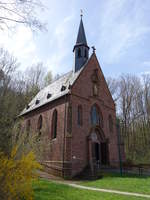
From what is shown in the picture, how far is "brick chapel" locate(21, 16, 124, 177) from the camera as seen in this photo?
18.9m

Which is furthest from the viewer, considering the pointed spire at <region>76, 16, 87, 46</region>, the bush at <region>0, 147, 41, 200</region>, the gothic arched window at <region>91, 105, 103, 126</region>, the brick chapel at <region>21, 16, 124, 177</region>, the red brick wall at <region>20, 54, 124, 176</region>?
the pointed spire at <region>76, 16, 87, 46</region>

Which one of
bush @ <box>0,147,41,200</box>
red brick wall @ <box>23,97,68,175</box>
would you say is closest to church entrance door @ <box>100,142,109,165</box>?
red brick wall @ <box>23,97,68,175</box>

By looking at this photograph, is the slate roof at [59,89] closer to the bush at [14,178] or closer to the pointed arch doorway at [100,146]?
the pointed arch doorway at [100,146]

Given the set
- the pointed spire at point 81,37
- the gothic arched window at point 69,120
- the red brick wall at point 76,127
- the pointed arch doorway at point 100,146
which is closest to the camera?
the red brick wall at point 76,127

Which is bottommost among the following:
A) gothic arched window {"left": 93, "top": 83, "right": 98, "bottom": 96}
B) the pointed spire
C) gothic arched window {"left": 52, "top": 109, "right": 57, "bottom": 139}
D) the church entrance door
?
the church entrance door

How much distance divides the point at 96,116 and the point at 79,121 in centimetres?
392

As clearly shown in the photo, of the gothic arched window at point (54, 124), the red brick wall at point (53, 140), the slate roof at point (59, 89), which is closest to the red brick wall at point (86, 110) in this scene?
the slate roof at point (59, 89)

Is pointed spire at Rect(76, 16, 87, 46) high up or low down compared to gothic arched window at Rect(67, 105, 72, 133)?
up

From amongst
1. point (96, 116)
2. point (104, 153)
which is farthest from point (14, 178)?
point (96, 116)

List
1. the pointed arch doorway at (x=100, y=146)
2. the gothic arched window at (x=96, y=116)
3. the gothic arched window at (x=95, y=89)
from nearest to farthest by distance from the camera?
the pointed arch doorway at (x=100, y=146) → the gothic arched window at (x=96, y=116) → the gothic arched window at (x=95, y=89)

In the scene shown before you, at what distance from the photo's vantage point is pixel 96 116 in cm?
2414

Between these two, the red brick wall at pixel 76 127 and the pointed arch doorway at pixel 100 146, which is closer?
the red brick wall at pixel 76 127

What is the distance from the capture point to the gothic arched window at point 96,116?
76.7 feet

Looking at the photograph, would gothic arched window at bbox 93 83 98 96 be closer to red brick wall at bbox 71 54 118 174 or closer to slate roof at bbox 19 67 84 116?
red brick wall at bbox 71 54 118 174
